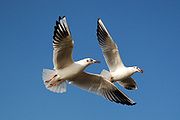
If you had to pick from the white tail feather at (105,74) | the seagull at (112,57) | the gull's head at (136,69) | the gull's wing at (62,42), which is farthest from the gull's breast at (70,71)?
the gull's head at (136,69)

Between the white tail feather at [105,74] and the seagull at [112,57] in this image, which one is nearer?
the white tail feather at [105,74]

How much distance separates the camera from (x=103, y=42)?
18.5 m

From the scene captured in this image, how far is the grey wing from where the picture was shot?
766 inches

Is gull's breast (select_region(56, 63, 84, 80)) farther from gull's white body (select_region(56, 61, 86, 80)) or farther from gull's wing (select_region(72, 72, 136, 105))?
gull's wing (select_region(72, 72, 136, 105))

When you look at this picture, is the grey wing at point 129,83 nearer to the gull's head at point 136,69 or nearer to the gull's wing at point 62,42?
the gull's head at point 136,69

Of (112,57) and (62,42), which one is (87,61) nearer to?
(62,42)

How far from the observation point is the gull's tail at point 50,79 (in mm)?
15570

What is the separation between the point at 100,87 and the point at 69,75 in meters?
1.43

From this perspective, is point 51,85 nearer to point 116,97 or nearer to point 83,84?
point 83,84

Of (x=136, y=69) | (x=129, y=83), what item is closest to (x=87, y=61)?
(x=136, y=69)

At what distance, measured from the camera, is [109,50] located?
60.4 feet

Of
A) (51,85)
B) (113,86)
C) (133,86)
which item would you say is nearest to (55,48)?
(51,85)

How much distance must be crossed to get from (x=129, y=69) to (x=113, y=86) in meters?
2.17

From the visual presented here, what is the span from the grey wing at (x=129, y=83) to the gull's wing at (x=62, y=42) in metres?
4.86
